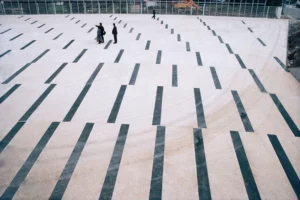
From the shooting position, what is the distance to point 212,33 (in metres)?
16.7

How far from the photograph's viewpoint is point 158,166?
5.75 metres

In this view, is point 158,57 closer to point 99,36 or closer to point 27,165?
point 99,36

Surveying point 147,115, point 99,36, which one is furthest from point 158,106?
point 99,36

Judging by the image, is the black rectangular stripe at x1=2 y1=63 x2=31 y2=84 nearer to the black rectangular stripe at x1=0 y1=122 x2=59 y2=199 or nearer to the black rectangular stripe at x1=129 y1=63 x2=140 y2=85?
the black rectangular stripe at x1=0 y1=122 x2=59 y2=199

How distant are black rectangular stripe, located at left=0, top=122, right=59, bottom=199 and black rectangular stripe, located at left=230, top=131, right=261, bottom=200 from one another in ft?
15.1

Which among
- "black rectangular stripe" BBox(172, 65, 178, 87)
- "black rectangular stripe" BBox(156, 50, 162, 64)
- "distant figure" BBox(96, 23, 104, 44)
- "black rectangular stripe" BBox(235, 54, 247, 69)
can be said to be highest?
"distant figure" BBox(96, 23, 104, 44)

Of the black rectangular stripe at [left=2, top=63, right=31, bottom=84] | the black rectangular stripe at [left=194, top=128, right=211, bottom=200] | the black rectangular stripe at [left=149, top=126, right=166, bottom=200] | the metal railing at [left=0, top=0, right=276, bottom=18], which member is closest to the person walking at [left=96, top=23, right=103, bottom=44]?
the black rectangular stripe at [left=2, top=63, right=31, bottom=84]

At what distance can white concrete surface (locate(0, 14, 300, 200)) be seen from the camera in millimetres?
5367

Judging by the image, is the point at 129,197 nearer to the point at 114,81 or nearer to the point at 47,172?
the point at 47,172

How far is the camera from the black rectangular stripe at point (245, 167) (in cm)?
514

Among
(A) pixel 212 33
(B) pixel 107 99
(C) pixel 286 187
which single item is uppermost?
(A) pixel 212 33

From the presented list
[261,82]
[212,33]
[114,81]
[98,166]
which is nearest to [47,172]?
[98,166]

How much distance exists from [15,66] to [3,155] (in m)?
6.18

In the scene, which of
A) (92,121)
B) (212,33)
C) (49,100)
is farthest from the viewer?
(212,33)
